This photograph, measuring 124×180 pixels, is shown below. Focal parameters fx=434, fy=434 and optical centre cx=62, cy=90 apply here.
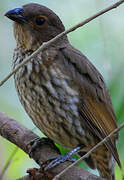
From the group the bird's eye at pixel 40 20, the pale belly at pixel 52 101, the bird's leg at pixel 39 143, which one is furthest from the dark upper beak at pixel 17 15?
the bird's leg at pixel 39 143

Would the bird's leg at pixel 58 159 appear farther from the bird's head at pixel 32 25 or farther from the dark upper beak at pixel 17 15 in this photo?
the dark upper beak at pixel 17 15

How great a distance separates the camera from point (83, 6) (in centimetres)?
507

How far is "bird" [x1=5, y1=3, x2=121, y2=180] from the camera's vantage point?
339cm

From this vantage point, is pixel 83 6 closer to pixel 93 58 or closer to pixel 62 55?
pixel 93 58

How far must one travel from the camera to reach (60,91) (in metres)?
3.39

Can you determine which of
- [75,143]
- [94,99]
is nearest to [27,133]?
[75,143]

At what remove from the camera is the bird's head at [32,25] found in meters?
3.54

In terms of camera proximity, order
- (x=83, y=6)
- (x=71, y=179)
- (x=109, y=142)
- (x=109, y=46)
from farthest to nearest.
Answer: (x=83, y=6) → (x=109, y=46) → (x=109, y=142) → (x=71, y=179)

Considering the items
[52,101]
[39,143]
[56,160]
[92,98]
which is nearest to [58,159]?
[56,160]

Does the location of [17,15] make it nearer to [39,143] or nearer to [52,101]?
[52,101]

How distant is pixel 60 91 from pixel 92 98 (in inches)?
12.7

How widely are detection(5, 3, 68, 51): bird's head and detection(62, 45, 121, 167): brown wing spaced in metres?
0.24

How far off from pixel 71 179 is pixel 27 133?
792 millimetres

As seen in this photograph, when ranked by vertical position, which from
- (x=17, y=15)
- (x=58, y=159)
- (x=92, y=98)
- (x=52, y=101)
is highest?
(x=17, y=15)
